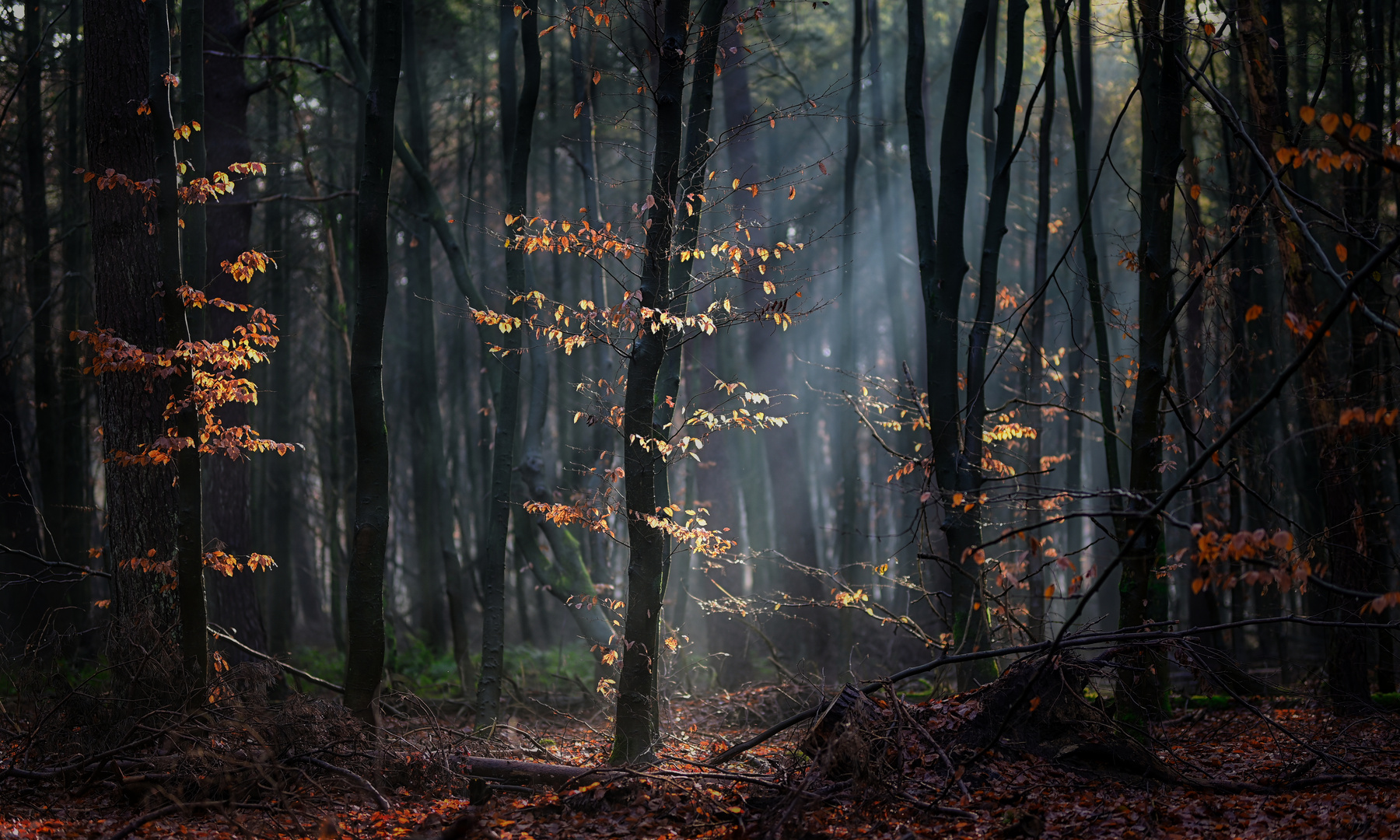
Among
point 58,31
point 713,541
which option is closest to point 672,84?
point 713,541

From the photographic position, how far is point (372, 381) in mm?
7383

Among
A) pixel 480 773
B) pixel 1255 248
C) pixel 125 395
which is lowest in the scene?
pixel 480 773

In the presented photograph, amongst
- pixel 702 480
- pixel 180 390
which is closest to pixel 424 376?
pixel 702 480

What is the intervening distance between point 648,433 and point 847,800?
3.13 m

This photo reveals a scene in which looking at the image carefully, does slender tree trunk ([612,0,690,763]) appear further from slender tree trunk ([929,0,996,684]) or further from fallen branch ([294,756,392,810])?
slender tree trunk ([929,0,996,684])

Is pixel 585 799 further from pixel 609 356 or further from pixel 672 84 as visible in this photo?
pixel 609 356

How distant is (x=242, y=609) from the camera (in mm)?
10641

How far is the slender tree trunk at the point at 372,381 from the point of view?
23.9 ft

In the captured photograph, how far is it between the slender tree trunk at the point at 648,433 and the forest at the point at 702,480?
0.12ft

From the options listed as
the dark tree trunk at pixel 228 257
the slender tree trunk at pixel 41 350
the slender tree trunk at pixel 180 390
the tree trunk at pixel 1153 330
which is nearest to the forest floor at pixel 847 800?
the tree trunk at pixel 1153 330

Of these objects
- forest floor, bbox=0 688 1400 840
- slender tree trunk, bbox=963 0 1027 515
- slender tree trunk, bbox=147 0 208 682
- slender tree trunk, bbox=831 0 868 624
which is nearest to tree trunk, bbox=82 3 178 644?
slender tree trunk, bbox=147 0 208 682

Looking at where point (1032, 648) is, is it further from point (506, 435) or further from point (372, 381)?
point (506, 435)

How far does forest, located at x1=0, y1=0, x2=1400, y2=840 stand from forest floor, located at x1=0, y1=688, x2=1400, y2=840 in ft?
0.11

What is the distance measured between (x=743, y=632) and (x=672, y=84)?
10.1 meters
